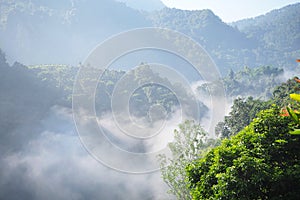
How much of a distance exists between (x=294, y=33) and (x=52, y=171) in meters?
159

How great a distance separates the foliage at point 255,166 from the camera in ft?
22.6

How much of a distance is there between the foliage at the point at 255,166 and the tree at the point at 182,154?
7754 millimetres

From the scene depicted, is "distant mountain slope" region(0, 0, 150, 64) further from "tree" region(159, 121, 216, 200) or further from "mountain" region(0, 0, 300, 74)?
"tree" region(159, 121, 216, 200)

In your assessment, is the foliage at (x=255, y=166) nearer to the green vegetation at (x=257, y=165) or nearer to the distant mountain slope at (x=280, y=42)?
the green vegetation at (x=257, y=165)

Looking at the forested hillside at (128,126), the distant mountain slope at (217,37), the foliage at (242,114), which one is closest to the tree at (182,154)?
the forested hillside at (128,126)

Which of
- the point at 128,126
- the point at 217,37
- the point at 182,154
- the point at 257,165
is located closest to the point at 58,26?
the point at 217,37

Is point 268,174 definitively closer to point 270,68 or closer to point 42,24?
point 270,68

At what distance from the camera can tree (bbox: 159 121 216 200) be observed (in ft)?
51.7

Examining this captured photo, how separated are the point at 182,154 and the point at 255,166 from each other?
9.22m

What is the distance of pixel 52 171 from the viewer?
40.3 metres

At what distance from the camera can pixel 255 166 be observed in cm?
692

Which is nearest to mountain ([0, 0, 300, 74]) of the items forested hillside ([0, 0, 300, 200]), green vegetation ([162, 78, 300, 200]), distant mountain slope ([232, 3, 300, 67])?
distant mountain slope ([232, 3, 300, 67])

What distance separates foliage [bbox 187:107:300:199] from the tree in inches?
305

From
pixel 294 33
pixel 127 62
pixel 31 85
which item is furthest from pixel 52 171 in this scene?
pixel 294 33
